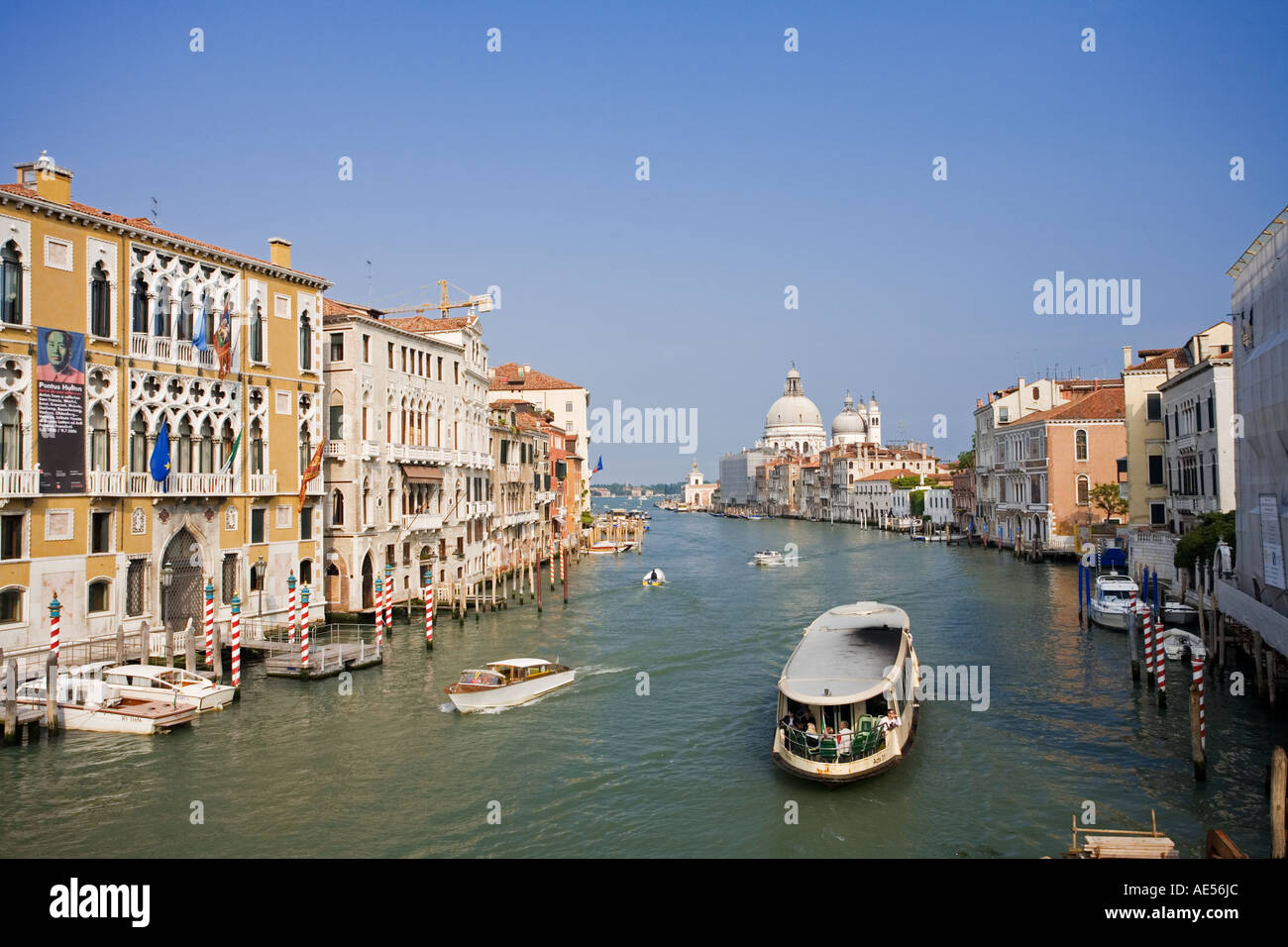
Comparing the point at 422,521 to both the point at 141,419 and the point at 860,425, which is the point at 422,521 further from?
the point at 860,425

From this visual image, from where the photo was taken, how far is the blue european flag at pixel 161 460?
62.3ft

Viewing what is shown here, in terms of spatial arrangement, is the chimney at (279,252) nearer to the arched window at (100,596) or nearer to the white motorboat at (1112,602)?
the arched window at (100,596)

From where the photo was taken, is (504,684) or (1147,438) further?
(1147,438)

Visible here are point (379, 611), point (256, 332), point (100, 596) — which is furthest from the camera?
point (256, 332)

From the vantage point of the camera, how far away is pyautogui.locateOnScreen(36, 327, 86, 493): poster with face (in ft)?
55.6

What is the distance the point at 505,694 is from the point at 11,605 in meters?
8.86

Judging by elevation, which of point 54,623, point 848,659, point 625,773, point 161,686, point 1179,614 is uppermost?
point 54,623

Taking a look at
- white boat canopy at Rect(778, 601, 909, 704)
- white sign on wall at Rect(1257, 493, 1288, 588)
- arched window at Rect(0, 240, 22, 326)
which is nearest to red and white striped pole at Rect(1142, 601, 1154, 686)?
white sign on wall at Rect(1257, 493, 1288, 588)

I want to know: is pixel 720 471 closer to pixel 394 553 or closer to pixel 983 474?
pixel 983 474

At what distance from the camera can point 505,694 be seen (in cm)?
1736

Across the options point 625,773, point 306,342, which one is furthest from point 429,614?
point 625,773

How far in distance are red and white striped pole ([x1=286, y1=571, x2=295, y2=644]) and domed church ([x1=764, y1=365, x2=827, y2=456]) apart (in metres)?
139

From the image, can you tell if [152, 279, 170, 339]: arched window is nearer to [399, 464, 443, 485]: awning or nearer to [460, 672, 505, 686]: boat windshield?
[399, 464, 443, 485]: awning

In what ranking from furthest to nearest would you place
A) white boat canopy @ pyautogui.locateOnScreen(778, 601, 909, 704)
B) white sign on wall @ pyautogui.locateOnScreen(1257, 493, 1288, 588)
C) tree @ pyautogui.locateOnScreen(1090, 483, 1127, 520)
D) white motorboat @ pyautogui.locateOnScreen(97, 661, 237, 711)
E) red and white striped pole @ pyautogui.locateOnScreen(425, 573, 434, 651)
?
tree @ pyautogui.locateOnScreen(1090, 483, 1127, 520) < red and white striped pole @ pyautogui.locateOnScreen(425, 573, 434, 651) < white sign on wall @ pyautogui.locateOnScreen(1257, 493, 1288, 588) < white motorboat @ pyautogui.locateOnScreen(97, 661, 237, 711) < white boat canopy @ pyautogui.locateOnScreen(778, 601, 909, 704)
